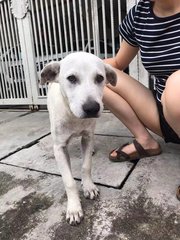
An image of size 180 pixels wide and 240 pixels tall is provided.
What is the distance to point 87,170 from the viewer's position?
1683 millimetres

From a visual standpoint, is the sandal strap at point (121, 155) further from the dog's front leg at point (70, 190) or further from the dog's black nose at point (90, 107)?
the dog's black nose at point (90, 107)

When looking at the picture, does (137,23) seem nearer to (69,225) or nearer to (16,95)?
(69,225)

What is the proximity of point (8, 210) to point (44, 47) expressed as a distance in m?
2.59

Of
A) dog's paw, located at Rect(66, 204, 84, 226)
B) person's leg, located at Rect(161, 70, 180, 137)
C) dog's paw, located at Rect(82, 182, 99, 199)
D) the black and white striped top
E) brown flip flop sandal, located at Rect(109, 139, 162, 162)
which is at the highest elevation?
the black and white striped top

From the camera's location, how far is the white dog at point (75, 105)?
1.39 metres

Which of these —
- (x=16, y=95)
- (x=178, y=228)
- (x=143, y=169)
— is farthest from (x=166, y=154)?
(x=16, y=95)

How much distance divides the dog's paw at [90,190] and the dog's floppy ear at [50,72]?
0.62m

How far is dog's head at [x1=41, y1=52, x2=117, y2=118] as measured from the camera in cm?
137

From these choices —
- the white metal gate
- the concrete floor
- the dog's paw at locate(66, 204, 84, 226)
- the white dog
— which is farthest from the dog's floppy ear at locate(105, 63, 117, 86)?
the white metal gate

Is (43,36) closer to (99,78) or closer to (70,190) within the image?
(99,78)

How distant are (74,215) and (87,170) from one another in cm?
34

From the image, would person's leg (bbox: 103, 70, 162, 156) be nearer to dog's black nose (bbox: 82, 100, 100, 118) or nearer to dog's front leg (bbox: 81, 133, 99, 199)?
dog's front leg (bbox: 81, 133, 99, 199)

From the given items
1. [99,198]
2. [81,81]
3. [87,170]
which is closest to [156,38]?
[81,81]

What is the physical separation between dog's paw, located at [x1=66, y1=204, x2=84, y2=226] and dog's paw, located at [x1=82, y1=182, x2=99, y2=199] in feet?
0.46
